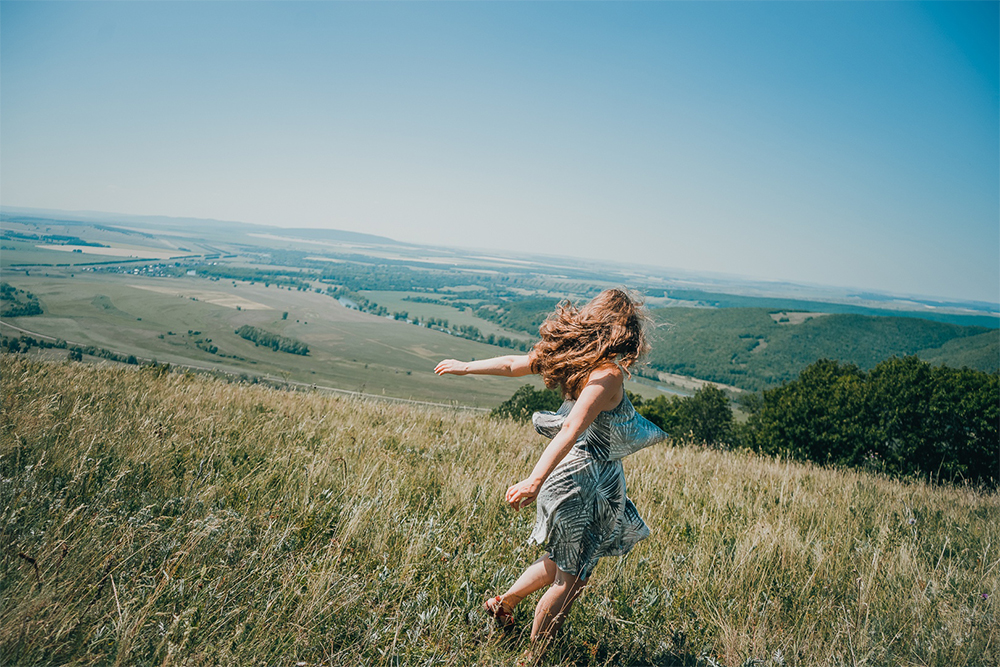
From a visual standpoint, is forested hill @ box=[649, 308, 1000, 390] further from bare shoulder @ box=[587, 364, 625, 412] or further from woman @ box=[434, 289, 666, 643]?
bare shoulder @ box=[587, 364, 625, 412]

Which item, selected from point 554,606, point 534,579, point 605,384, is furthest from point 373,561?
point 605,384

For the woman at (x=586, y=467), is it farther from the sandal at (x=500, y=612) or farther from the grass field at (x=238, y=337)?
the grass field at (x=238, y=337)

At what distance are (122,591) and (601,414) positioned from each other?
2353 mm

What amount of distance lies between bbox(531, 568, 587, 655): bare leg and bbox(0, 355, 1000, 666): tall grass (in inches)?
4.7

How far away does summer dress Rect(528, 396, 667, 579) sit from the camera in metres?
2.29

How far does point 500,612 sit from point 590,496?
2.62ft

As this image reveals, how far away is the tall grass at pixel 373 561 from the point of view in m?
1.99

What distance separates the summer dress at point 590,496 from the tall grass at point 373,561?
0.50 metres

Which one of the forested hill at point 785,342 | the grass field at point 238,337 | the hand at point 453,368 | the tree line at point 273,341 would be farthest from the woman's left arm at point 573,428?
the forested hill at point 785,342

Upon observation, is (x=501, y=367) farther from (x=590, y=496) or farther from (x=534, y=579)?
(x=534, y=579)

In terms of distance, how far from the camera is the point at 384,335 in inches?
1924

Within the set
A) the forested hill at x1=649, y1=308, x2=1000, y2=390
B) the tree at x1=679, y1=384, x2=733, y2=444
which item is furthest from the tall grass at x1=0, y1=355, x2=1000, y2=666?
the forested hill at x1=649, y1=308, x2=1000, y2=390

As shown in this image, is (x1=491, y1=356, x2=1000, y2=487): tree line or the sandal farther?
(x1=491, y1=356, x2=1000, y2=487): tree line

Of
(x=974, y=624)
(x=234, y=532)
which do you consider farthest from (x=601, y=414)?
(x=974, y=624)
